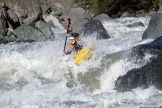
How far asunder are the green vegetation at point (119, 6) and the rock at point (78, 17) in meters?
1.20

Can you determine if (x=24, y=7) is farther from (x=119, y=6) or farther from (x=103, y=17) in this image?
(x=119, y=6)

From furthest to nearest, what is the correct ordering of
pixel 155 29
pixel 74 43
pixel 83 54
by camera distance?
Result: pixel 155 29 → pixel 74 43 → pixel 83 54

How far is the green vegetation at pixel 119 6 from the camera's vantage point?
69.4ft

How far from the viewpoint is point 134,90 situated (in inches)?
389

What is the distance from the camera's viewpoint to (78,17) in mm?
19297

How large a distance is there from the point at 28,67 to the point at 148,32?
4.23m

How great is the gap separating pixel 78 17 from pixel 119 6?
121 inches

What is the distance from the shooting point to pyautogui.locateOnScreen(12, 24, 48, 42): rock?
52.5ft

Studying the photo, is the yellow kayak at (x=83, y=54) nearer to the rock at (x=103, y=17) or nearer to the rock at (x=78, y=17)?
the rock at (x=78, y=17)

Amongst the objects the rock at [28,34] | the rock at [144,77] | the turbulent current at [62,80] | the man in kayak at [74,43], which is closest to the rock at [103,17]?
the rock at [28,34]

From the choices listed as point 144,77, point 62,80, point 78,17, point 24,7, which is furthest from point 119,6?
point 144,77

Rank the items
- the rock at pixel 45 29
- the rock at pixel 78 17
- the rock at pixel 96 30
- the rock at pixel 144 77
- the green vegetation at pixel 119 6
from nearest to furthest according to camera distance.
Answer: the rock at pixel 144 77 < the rock at pixel 96 30 < the rock at pixel 45 29 < the rock at pixel 78 17 < the green vegetation at pixel 119 6

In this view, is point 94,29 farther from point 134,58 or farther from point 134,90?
point 134,90

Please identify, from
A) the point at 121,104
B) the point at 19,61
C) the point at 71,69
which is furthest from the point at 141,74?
the point at 19,61
